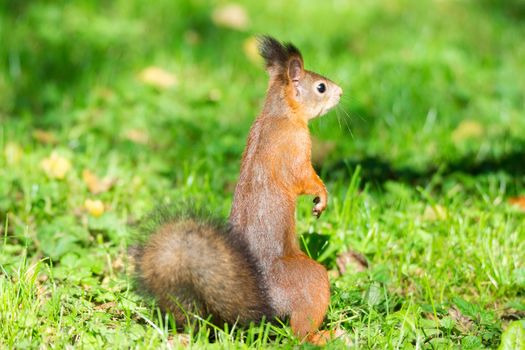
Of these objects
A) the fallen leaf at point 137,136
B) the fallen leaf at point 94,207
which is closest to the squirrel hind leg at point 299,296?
the fallen leaf at point 94,207

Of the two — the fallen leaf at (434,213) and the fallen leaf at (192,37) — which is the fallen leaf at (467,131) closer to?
the fallen leaf at (434,213)

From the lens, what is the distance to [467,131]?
5.07 metres

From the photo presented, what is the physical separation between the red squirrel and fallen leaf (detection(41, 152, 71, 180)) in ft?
4.84

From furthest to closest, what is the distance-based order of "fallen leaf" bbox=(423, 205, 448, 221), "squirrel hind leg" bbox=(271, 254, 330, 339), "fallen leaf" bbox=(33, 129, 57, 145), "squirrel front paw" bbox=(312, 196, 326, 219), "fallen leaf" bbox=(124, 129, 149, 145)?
"fallen leaf" bbox=(124, 129, 149, 145), "fallen leaf" bbox=(33, 129, 57, 145), "fallen leaf" bbox=(423, 205, 448, 221), "squirrel front paw" bbox=(312, 196, 326, 219), "squirrel hind leg" bbox=(271, 254, 330, 339)

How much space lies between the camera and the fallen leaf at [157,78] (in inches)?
215

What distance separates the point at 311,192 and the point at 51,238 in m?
1.25

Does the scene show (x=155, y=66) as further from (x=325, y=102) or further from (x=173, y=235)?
(x=173, y=235)

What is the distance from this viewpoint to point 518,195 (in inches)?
167

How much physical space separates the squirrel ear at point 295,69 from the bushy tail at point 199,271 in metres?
0.70

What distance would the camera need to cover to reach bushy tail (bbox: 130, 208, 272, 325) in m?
2.59

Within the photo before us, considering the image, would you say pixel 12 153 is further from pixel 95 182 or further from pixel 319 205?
pixel 319 205

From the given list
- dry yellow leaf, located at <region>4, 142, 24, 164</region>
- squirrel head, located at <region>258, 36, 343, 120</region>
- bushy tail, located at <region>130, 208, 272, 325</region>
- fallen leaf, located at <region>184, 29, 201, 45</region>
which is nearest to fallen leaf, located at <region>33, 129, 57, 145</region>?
dry yellow leaf, located at <region>4, 142, 24, 164</region>

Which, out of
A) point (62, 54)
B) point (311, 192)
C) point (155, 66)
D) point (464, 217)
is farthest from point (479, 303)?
point (62, 54)

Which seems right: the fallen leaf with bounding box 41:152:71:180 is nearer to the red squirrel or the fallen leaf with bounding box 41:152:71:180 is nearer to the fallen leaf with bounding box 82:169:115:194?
the fallen leaf with bounding box 82:169:115:194
